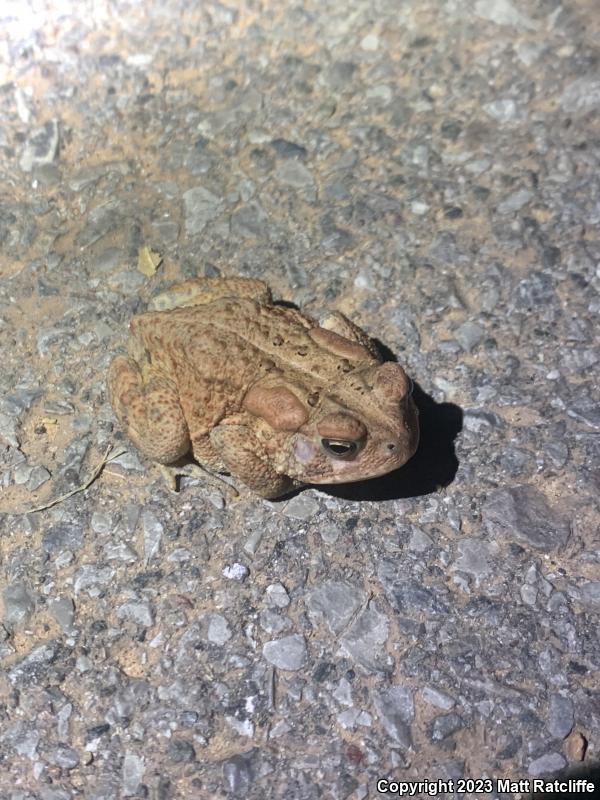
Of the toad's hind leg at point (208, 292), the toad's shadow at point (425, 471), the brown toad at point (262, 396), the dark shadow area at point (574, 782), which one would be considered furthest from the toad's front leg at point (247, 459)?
the dark shadow area at point (574, 782)

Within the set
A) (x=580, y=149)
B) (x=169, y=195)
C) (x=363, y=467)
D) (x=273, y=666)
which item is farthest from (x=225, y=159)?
(x=273, y=666)

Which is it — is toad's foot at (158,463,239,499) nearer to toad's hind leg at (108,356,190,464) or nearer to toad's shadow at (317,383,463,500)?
toad's hind leg at (108,356,190,464)

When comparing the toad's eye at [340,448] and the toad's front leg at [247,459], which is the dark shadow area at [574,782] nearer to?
the toad's eye at [340,448]

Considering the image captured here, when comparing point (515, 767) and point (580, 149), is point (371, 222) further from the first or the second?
point (515, 767)

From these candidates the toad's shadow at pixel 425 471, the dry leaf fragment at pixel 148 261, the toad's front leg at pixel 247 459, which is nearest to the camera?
the toad's front leg at pixel 247 459

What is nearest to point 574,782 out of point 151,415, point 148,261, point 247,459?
point 247,459

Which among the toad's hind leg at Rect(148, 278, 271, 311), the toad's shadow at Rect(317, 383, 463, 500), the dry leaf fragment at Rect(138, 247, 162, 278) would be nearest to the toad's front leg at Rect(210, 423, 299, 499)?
the toad's shadow at Rect(317, 383, 463, 500)
